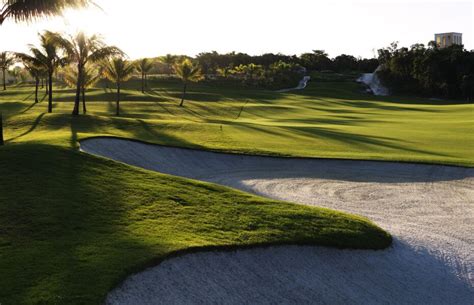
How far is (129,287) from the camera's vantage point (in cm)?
1065

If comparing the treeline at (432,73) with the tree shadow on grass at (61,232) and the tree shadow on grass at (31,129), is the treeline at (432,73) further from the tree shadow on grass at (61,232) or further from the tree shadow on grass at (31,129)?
the tree shadow on grass at (61,232)

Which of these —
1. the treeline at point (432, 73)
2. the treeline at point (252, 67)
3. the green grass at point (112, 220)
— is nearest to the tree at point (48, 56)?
the green grass at point (112, 220)

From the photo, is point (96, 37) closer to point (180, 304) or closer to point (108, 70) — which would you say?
point (108, 70)

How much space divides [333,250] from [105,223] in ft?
21.9

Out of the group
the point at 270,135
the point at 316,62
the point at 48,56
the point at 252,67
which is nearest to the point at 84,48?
the point at 48,56

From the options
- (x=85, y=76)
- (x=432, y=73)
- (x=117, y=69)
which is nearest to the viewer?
(x=85, y=76)

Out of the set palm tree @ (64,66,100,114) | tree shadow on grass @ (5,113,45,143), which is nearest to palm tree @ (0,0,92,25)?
tree shadow on grass @ (5,113,45,143)

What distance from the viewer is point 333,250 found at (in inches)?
602

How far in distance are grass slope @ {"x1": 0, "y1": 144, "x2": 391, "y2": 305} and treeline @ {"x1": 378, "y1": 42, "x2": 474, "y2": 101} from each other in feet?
376

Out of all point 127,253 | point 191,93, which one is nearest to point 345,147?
point 127,253

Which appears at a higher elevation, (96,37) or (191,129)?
(96,37)

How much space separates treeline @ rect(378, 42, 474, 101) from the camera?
407ft

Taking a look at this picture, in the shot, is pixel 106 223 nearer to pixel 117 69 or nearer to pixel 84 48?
pixel 84 48

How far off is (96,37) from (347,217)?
30.6 meters
